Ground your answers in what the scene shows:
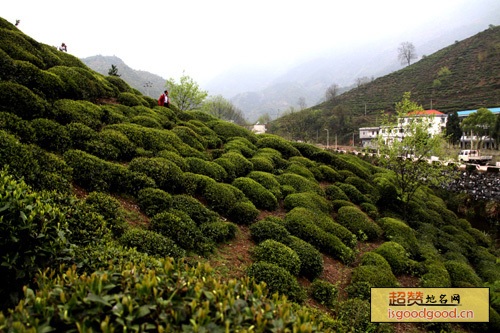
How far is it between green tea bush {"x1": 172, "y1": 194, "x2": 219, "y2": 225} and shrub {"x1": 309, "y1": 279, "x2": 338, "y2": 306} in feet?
10.5

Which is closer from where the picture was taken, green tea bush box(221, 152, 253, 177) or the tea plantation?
the tea plantation

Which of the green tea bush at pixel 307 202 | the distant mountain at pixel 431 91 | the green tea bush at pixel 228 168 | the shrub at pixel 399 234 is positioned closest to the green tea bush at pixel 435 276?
the shrub at pixel 399 234

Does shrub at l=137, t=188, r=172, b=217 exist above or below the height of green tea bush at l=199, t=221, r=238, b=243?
above

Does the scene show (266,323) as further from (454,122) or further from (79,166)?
(454,122)

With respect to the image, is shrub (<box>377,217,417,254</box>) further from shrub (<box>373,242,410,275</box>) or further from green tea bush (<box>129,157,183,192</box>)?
green tea bush (<box>129,157,183,192</box>)

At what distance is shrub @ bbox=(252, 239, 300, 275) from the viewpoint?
20.5 ft

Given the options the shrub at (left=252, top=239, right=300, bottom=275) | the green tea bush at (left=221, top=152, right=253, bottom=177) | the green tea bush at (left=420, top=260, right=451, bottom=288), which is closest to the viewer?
the shrub at (left=252, top=239, right=300, bottom=275)

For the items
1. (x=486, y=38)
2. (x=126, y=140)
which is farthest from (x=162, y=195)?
(x=486, y=38)

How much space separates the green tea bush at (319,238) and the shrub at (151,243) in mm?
4288

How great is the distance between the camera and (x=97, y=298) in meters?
2.05

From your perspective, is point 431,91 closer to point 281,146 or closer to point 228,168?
point 281,146

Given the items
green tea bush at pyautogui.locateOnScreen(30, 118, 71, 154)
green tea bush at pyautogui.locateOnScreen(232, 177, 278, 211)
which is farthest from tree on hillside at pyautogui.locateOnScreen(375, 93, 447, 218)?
green tea bush at pyautogui.locateOnScreen(30, 118, 71, 154)

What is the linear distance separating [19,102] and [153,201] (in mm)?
4615

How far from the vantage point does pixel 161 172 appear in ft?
25.8
